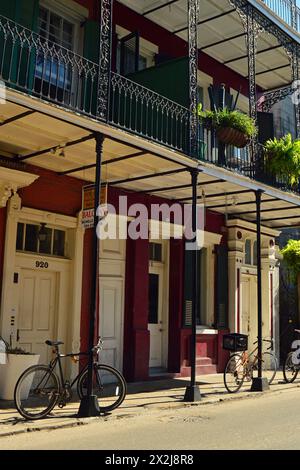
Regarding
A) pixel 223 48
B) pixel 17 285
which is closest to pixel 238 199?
pixel 223 48

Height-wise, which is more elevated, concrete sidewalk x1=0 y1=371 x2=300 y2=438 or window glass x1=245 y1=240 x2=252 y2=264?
window glass x1=245 y1=240 x2=252 y2=264

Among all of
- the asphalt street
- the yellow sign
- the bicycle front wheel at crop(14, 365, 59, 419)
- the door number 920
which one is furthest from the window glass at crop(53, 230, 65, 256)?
the asphalt street

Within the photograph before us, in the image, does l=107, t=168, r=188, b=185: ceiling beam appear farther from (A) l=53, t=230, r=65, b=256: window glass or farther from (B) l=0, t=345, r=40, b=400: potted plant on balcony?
(B) l=0, t=345, r=40, b=400: potted plant on balcony

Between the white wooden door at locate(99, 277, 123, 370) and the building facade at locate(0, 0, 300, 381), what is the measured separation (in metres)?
0.03

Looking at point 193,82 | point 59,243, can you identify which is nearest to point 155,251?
point 59,243

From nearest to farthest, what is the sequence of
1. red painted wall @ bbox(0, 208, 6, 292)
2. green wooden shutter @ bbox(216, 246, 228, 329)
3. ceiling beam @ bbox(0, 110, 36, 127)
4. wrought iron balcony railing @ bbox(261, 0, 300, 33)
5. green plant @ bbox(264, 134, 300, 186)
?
ceiling beam @ bbox(0, 110, 36, 127), red painted wall @ bbox(0, 208, 6, 292), green plant @ bbox(264, 134, 300, 186), wrought iron balcony railing @ bbox(261, 0, 300, 33), green wooden shutter @ bbox(216, 246, 228, 329)

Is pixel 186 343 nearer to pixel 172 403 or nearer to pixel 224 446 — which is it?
pixel 172 403

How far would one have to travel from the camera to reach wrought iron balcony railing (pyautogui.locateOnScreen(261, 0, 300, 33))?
1266 centimetres

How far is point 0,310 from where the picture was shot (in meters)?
8.98

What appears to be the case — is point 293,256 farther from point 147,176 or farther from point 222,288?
point 147,176

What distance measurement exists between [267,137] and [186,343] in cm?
499

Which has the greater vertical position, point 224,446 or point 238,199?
point 238,199

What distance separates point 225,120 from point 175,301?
4103 millimetres

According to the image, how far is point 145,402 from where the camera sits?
8.84 m
